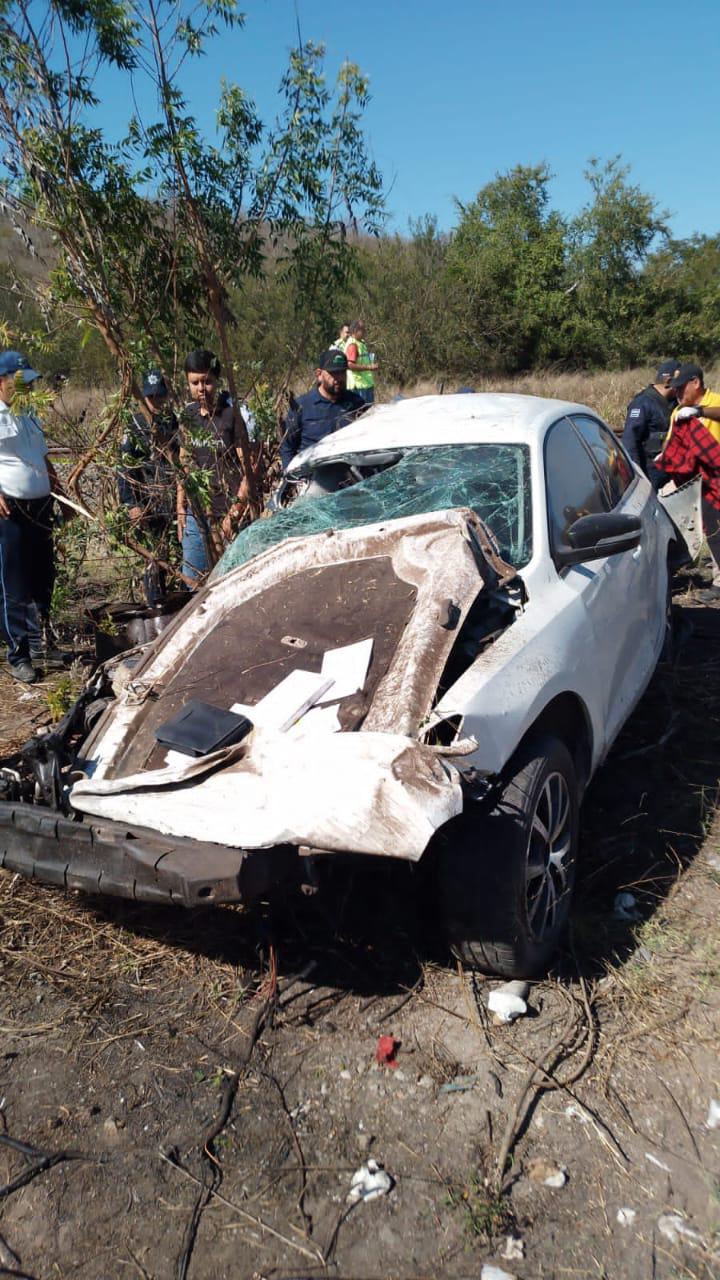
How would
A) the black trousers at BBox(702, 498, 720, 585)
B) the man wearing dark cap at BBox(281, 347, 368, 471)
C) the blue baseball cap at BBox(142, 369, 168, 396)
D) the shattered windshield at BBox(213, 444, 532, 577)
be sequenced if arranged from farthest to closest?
1. the black trousers at BBox(702, 498, 720, 585)
2. the man wearing dark cap at BBox(281, 347, 368, 471)
3. the blue baseball cap at BBox(142, 369, 168, 396)
4. the shattered windshield at BBox(213, 444, 532, 577)

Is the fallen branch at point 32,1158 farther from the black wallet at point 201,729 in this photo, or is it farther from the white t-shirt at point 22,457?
the white t-shirt at point 22,457

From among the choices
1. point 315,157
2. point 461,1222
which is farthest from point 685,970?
point 315,157

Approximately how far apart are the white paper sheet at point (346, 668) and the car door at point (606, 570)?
0.91 m

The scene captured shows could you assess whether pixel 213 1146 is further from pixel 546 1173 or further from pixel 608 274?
pixel 608 274

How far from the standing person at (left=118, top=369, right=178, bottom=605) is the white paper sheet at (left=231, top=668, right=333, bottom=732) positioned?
9.49 feet

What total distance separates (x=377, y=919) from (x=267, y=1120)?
0.96 metres

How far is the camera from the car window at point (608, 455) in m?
4.45

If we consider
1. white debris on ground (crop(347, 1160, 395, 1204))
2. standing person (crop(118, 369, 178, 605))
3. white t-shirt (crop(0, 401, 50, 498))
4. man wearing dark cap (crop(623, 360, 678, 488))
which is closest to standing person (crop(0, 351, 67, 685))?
white t-shirt (crop(0, 401, 50, 498))

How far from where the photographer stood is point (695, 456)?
22.0 ft

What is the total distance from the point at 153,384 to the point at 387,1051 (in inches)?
164

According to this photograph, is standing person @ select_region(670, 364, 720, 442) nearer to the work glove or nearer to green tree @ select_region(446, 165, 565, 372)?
the work glove

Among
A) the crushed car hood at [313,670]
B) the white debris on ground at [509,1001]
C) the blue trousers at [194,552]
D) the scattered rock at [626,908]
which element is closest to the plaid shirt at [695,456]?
the blue trousers at [194,552]

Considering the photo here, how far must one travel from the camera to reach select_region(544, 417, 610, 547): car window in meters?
3.70

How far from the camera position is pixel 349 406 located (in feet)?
21.8
